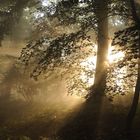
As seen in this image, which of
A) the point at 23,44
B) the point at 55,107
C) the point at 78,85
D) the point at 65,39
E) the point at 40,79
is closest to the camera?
the point at 65,39

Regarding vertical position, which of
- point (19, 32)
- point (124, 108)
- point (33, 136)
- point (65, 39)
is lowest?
point (33, 136)

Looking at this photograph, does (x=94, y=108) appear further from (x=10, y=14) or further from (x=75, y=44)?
(x=10, y=14)

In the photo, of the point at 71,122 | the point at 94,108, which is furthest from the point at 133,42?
the point at 71,122

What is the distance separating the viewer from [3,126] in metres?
19.9

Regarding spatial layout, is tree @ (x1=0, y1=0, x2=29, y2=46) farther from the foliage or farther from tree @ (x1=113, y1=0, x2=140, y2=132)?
tree @ (x1=113, y1=0, x2=140, y2=132)

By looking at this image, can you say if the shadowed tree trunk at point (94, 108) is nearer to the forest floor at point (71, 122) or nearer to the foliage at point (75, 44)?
the forest floor at point (71, 122)

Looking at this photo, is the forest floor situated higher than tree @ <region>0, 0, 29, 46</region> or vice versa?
tree @ <region>0, 0, 29, 46</region>

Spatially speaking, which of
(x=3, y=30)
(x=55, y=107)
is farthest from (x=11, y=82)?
(x=55, y=107)

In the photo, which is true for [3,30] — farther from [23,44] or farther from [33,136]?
[23,44]

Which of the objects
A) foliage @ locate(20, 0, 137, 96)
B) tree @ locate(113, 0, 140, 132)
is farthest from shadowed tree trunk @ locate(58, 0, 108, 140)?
tree @ locate(113, 0, 140, 132)

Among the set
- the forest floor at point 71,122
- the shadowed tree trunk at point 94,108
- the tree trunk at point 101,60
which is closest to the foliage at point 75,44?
the shadowed tree trunk at point 94,108

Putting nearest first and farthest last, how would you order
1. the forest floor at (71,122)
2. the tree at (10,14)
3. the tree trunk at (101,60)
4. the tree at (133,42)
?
the tree at (133,42)
the forest floor at (71,122)
the tree trunk at (101,60)
the tree at (10,14)

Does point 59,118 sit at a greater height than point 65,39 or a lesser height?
lesser

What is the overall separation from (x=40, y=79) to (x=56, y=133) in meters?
13.0
